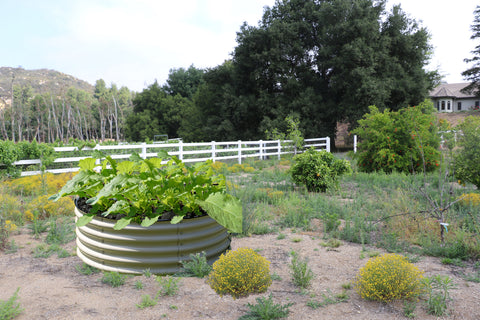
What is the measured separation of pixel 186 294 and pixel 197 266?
11.6 inches

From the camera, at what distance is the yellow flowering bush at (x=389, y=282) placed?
2.47 m

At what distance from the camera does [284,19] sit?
2272 centimetres

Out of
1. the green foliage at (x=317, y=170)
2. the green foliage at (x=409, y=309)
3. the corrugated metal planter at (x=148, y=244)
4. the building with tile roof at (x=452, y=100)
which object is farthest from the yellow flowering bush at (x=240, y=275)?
the building with tile roof at (x=452, y=100)

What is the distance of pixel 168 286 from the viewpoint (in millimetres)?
2539

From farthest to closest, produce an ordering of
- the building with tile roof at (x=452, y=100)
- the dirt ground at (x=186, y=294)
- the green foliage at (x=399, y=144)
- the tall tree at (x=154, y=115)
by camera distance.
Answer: the building with tile roof at (x=452, y=100), the tall tree at (x=154, y=115), the green foliage at (x=399, y=144), the dirt ground at (x=186, y=294)

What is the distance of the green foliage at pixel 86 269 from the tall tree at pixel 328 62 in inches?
697

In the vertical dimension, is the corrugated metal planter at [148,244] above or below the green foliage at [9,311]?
above

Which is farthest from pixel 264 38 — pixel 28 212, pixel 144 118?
pixel 144 118

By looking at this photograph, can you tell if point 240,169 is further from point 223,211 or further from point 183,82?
point 183,82

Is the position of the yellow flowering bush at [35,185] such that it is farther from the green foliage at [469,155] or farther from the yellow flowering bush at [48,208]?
the green foliage at [469,155]

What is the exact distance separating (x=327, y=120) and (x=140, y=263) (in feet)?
68.0

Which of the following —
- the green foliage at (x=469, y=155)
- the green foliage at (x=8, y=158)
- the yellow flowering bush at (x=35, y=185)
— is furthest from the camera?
the green foliage at (x=8, y=158)

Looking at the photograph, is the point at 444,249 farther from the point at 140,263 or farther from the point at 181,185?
the point at 140,263

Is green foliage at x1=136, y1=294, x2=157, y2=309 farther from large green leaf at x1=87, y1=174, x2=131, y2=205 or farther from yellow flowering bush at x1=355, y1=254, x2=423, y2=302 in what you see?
yellow flowering bush at x1=355, y1=254, x2=423, y2=302
